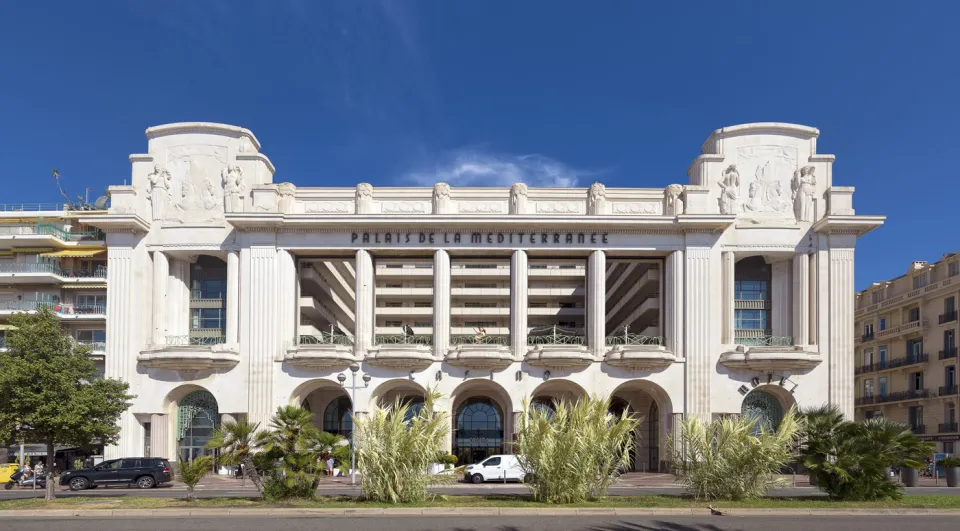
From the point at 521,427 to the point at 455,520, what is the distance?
445cm

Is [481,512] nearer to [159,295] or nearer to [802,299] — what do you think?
[802,299]

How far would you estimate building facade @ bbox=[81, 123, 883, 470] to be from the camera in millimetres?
48156

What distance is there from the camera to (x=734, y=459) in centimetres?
2519

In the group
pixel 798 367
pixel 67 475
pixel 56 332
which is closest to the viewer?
pixel 56 332

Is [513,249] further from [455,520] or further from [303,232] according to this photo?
[455,520]

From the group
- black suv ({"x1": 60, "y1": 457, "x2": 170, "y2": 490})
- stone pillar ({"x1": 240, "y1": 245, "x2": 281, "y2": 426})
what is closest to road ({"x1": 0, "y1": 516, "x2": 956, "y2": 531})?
black suv ({"x1": 60, "y1": 457, "x2": 170, "y2": 490})

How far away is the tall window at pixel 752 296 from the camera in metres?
52.0

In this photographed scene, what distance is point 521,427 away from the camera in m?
25.1

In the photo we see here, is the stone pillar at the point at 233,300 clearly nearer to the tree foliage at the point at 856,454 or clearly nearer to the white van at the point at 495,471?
the white van at the point at 495,471

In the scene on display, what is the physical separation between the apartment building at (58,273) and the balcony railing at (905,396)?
59.8 m

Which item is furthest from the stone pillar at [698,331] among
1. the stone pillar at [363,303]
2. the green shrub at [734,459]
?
the green shrub at [734,459]

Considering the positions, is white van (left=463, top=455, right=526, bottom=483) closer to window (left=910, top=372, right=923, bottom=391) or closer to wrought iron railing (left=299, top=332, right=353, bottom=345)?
wrought iron railing (left=299, top=332, right=353, bottom=345)

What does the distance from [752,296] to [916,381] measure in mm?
21449

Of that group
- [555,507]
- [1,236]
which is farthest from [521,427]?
[1,236]
